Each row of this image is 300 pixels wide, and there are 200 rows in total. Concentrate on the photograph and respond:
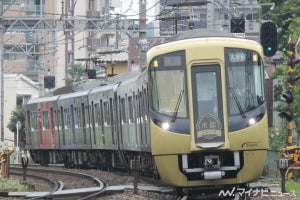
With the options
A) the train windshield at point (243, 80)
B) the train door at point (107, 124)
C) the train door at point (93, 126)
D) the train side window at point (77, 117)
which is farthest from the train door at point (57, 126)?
the train windshield at point (243, 80)

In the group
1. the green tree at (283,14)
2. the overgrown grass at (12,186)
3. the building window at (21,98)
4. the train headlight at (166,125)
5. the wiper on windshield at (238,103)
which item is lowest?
the overgrown grass at (12,186)

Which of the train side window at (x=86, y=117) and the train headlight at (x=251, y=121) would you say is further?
the train side window at (x=86, y=117)

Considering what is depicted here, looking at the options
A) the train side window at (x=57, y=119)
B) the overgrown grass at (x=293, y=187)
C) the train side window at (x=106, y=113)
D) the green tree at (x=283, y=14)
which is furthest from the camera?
the green tree at (x=283, y=14)

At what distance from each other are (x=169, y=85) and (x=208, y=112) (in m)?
0.91

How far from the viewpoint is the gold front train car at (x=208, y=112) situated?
18.3 meters

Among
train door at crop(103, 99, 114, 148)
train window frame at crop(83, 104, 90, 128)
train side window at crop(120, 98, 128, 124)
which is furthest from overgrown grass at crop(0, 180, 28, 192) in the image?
train window frame at crop(83, 104, 90, 128)

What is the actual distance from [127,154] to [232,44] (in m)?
10.3

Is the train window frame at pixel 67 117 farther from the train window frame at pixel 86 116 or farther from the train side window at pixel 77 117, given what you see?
the train window frame at pixel 86 116

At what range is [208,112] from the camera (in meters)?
18.3

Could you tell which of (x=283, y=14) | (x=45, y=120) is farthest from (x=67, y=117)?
(x=283, y=14)

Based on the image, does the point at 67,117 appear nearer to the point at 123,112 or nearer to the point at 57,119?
the point at 57,119

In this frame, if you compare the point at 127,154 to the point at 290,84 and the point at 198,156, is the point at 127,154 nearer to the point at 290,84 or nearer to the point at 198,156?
the point at 290,84

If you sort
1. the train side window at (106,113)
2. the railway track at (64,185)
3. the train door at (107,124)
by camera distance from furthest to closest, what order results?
the train side window at (106,113)
the train door at (107,124)
the railway track at (64,185)

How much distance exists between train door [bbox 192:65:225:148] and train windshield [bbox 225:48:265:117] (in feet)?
0.78
